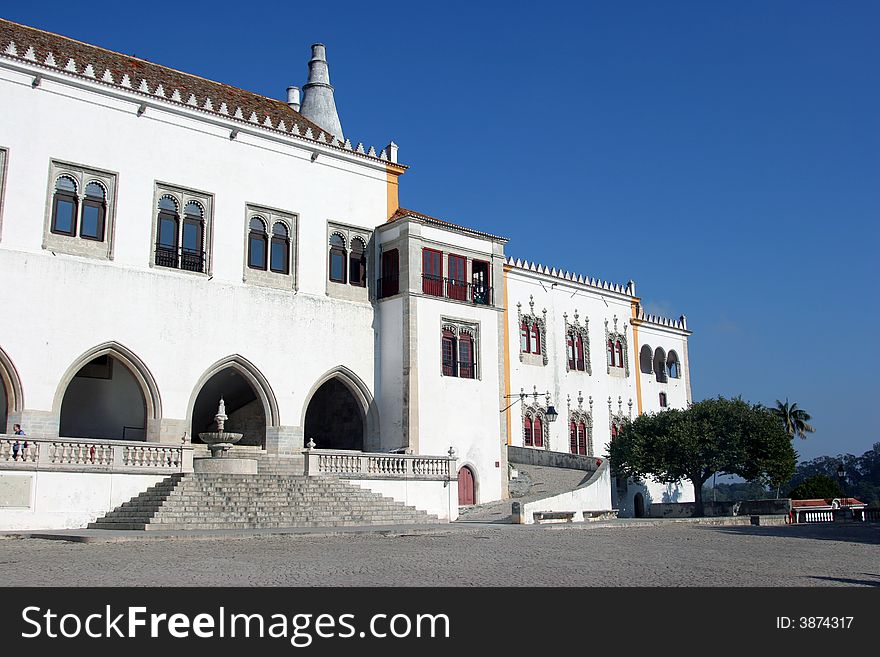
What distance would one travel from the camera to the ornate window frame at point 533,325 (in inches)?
1447

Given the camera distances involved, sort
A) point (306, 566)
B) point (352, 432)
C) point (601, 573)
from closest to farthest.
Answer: point (601, 573)
point (306, 566)
point (352, 432)

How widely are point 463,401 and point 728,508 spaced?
10815mm

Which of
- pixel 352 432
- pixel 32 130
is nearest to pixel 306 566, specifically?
pixel 32 130

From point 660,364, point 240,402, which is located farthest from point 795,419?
point 240,402

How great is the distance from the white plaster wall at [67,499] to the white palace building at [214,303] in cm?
4

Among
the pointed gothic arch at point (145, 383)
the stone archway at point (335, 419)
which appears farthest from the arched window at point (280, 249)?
the pointed gothic arch at point (145, 383)

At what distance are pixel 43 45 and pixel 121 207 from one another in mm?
5465

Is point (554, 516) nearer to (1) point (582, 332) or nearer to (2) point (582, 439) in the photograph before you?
(2) point (582, 439)

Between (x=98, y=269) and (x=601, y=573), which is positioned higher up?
(x=98, y=269)

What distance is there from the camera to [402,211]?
30.2 metres

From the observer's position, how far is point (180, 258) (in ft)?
80.8

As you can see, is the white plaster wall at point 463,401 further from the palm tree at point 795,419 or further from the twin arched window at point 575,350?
the palm tree at point 795,419

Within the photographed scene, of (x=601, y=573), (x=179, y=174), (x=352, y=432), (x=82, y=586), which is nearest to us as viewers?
(x=82, y=586)
